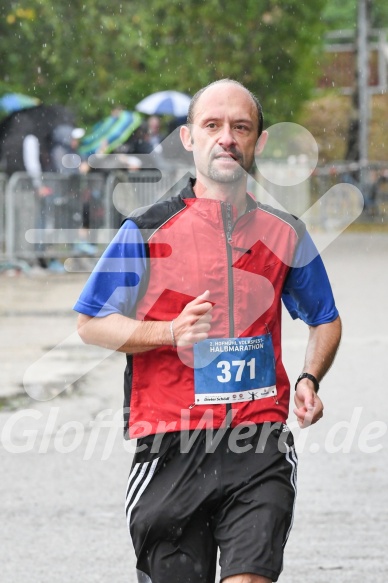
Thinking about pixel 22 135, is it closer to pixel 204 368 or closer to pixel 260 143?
pixel 260 143

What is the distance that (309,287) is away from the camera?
15.4 ft

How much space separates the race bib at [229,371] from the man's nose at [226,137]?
0.57m

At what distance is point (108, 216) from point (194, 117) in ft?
49.8

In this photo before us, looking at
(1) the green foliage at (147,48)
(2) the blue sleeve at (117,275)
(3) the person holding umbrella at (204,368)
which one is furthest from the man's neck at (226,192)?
(1) the green foliage at (147,48)

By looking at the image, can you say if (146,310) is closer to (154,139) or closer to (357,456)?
(357,456)

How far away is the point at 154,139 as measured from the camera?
21.8m

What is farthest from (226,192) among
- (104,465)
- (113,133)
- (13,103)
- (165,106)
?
(165,106)

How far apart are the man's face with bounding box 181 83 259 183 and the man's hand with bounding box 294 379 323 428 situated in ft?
2.22

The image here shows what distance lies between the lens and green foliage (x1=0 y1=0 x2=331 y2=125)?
33031 millimetres

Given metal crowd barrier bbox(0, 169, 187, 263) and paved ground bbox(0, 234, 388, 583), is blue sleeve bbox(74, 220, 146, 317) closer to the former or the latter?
paved ground bbox(0, 234, 388, 583)

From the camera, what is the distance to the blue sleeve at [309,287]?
4660 millimetres

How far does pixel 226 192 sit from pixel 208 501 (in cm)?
91

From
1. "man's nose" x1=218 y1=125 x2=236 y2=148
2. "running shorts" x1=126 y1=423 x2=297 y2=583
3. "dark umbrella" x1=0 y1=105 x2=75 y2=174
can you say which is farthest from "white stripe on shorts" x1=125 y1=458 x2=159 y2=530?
"dark umbrella" x1=0 y1=105 x2=75 y2=174

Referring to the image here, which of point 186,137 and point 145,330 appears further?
point 186,137
